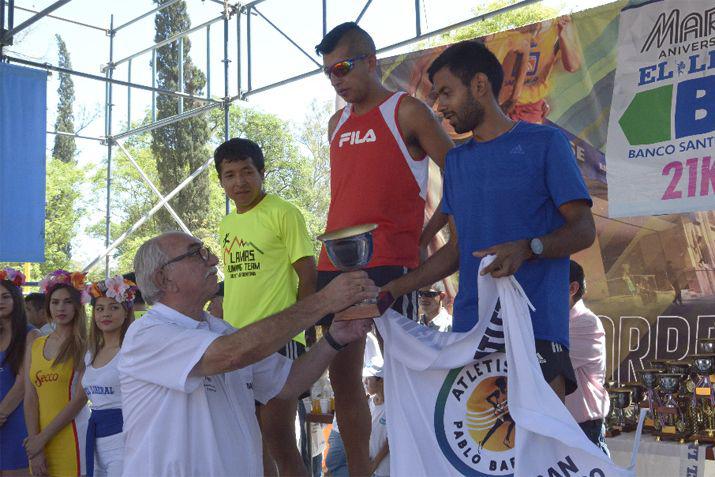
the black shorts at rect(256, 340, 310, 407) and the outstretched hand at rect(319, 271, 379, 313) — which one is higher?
the outstretched hand at rect(319, 271, 379, 313)

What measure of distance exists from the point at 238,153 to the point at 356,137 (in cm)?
117

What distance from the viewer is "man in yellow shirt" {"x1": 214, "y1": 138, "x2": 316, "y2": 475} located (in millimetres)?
3859

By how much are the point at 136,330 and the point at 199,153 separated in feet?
96.5

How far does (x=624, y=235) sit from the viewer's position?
5730 millimetres

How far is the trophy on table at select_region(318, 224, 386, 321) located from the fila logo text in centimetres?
69

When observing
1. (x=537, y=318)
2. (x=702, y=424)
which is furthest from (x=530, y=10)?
(x=537, y=318)

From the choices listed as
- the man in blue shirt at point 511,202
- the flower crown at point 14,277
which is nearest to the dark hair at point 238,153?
the man in blue shirt at point 511,202

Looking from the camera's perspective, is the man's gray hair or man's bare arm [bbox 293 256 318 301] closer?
the man's gray hair

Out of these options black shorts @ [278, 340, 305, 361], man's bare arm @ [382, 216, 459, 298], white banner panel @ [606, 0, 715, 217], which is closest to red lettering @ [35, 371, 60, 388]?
black shorts @ [278, 340, 305, 361]

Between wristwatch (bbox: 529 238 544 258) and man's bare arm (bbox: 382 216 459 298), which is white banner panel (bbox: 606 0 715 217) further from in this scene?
wristwatch (bbox: 529 238 544 258)

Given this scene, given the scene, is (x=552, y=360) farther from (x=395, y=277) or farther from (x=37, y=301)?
(x=37, y=301)

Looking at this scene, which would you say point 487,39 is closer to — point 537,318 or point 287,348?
point 287,348

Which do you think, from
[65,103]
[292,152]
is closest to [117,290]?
[292,152]

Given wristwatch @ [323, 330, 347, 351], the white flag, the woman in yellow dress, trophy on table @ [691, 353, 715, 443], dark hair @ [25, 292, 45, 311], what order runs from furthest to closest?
dark hair @ [25, 292, 45, 311] < the woman in yellow dress < trophy on table @ [691, 353, 715, 443] < wristwatch @ [323, 330, 347, 351] < the white flag
